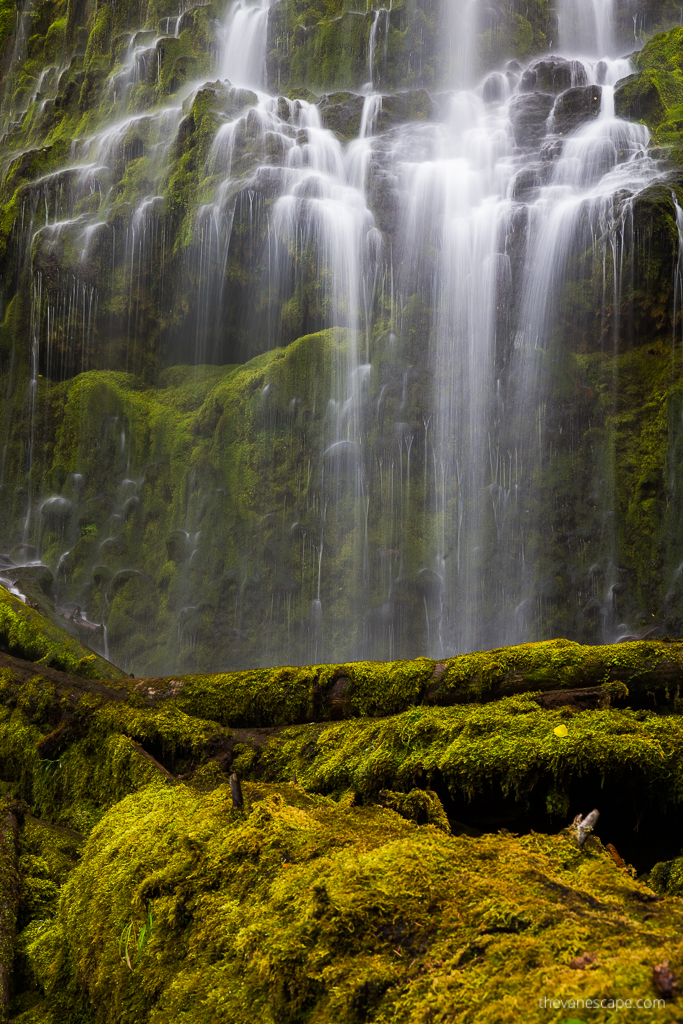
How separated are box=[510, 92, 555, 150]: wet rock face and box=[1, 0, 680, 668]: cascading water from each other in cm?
8

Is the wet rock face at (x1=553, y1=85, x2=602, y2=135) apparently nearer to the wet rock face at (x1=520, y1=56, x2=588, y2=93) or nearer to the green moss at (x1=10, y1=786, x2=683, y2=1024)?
the wet rock face at (x1=520, y1=56, x2=588, y2=93)

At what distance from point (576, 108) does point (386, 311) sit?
6.43 metres

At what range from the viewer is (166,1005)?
7.02 feet

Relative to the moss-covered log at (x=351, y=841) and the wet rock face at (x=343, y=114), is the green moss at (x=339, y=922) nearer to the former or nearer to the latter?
the moss-covered log at (x=351, y=841)

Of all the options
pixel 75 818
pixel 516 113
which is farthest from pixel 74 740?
pixel 516 113

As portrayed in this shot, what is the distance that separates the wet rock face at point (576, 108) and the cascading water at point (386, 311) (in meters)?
0.05

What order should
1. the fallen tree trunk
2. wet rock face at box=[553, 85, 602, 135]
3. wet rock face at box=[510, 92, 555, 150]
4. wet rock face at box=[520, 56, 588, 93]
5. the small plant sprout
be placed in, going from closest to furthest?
the small plant sprout, the fallen tree trunk, wet rock face at box=[553, 85, 602, 135], wet rock face at box=[510, 92, 555, 150], wet rock face at box=[520, 56, 588, 93]

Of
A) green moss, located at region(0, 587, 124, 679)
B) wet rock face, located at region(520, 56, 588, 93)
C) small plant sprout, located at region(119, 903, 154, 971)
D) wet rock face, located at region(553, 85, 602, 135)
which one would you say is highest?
wet rock face, located at region(520, 56, 588, 93)

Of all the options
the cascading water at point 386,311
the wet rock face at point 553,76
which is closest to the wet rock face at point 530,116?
the cascading water at point 386,311

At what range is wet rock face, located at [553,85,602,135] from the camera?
14609 mm

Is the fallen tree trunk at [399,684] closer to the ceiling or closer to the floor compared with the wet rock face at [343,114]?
closer to the floor

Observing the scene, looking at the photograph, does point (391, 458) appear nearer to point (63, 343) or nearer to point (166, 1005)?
point (63, 343)

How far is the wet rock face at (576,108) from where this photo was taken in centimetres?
1461

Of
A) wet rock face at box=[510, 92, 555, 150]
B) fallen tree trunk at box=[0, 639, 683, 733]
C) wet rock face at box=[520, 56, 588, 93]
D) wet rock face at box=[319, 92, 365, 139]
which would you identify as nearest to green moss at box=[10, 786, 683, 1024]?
fallen tree trunk at box=[0, 639, 683, 733]
